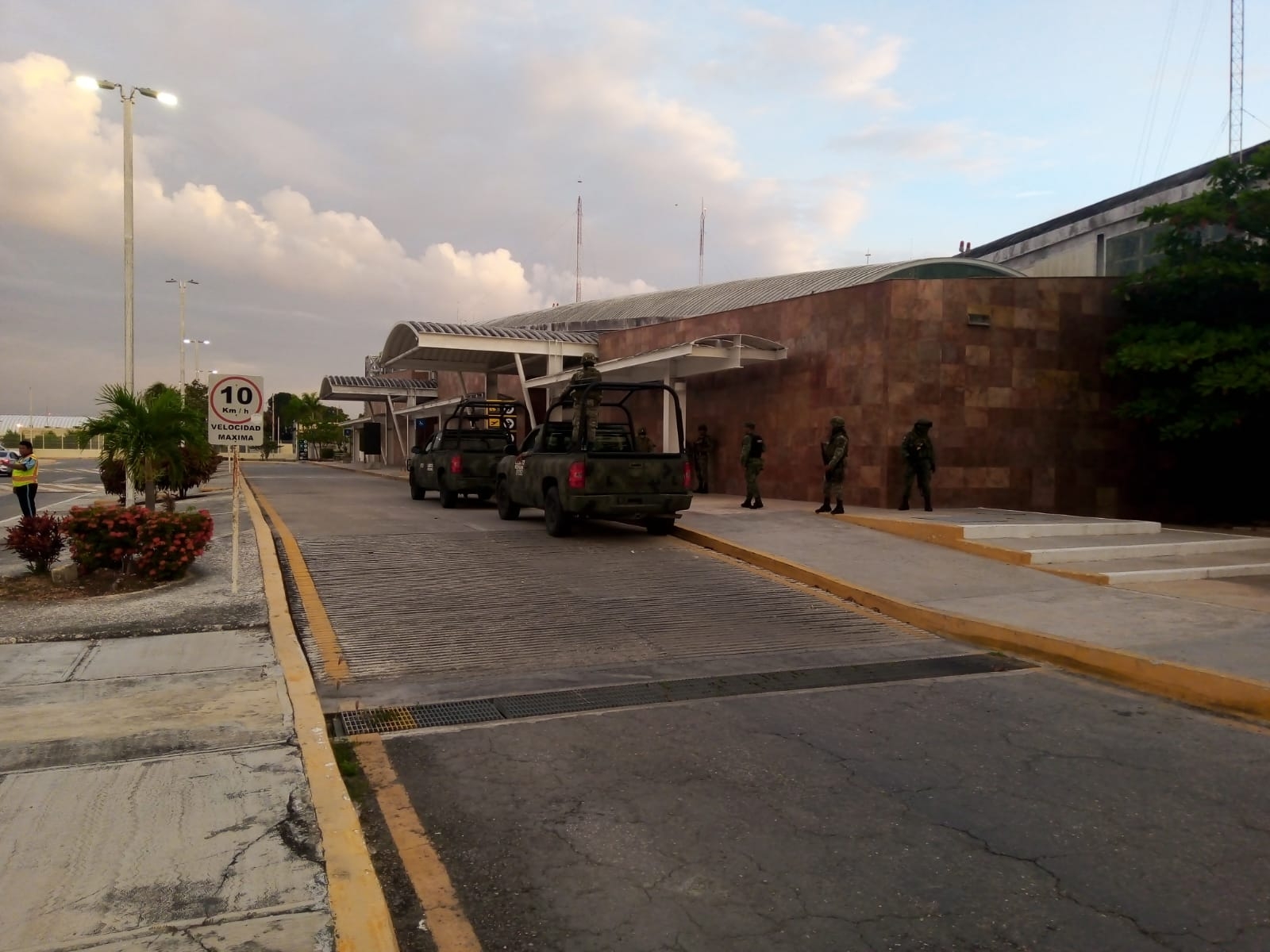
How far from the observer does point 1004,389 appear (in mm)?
17609

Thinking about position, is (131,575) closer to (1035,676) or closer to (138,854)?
(138,854)

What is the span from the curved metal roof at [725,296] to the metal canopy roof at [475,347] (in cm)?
66

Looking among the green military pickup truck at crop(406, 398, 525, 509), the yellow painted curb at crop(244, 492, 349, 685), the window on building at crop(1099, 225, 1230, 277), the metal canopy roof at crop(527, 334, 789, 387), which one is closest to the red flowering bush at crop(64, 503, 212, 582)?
the yellow painted curb at crop(244, 492, 349, 685)

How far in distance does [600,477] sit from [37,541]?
6.86 meters

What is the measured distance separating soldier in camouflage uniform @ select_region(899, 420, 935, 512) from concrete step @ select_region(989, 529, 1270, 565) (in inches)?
105

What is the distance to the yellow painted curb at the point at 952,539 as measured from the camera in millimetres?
10938

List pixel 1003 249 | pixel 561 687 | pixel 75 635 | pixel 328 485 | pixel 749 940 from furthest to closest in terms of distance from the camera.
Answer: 1. pixel 1003 249
2. pixel 328 485
3. pixel 75 635
4. pixel 561 687
5. pixel 749 940

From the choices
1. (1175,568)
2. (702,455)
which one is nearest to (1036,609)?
(1175,568)

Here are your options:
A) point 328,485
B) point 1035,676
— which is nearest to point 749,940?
point 1035,676

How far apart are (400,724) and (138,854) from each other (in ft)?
7.16

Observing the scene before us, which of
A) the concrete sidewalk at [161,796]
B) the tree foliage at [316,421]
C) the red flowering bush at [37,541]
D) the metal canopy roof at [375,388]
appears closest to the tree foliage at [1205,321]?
the concrete sidewalk at [161,796]

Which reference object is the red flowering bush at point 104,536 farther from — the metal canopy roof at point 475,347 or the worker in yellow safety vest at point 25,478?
the metal canopy roof at point 475,347

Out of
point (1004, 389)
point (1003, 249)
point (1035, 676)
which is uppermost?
point (1003, 249)

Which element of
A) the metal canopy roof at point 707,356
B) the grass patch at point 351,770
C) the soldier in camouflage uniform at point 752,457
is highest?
the metal canopy roof at point 707,356
